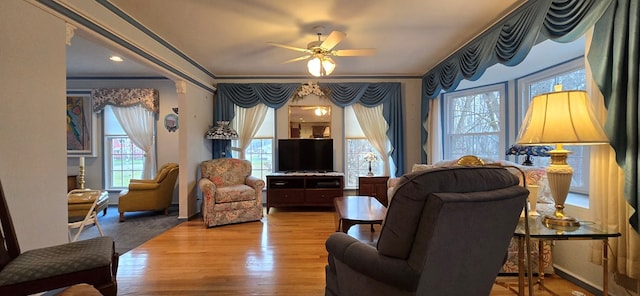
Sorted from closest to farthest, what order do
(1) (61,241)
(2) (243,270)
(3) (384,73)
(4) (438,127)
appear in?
(1) (61,241), (2) (243,270), (4) (438,127), (3) (384,73)

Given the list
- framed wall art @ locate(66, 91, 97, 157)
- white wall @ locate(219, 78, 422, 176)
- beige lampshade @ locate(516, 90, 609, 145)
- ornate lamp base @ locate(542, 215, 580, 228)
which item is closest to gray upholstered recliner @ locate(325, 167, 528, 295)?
beige lampshade @ locate(516, 90, 609, 145)

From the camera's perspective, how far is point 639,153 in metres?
1.62

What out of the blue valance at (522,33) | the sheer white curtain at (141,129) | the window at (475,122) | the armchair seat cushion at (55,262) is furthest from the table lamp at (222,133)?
the window at (475,122)

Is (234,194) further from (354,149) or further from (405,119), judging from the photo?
(405,119)

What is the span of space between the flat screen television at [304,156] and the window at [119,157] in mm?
2826

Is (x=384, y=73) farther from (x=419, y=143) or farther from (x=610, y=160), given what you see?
(x=610, y=160)

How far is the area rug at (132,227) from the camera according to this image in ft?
11.2

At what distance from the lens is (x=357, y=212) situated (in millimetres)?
2967

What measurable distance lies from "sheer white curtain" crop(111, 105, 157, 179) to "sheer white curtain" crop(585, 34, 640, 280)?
612cm

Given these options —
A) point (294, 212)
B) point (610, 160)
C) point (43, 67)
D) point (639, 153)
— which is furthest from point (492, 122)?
point (43, 67)

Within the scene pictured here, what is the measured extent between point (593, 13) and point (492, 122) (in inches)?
97.4

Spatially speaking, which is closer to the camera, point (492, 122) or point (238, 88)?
point (492, 122)

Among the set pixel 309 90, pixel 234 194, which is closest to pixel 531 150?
pixel 309 90

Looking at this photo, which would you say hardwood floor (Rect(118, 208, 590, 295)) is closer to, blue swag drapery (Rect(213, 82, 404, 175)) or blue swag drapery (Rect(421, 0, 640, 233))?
blue swag drapery (Rect(421, 0, 640, 233))
